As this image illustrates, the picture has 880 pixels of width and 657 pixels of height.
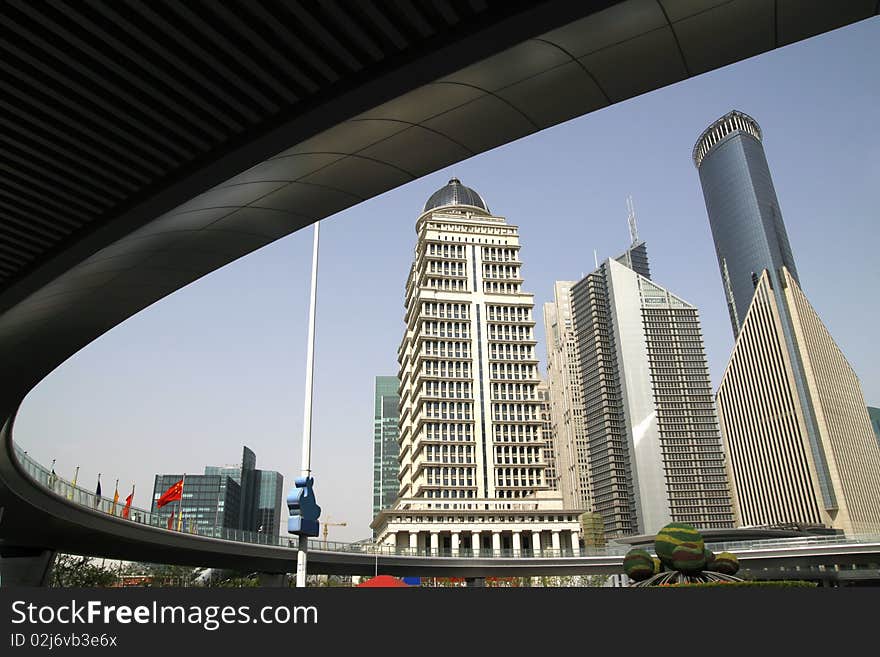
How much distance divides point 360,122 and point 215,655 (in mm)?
6808

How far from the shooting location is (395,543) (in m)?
93.5

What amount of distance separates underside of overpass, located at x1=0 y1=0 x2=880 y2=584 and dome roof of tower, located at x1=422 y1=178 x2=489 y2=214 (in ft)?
398

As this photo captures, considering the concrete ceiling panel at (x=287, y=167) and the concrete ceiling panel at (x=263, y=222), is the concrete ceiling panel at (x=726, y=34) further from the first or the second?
the concrete ceiling panel at (x=263, y=222)

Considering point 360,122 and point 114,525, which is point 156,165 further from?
point 114,525

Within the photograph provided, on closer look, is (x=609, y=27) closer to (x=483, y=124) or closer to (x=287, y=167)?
(x=483, y=124)

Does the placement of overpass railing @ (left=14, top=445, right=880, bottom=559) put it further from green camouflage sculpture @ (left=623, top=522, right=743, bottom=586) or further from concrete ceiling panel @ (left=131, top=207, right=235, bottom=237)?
green camouflage sculpture @ (left=623, top=522, right=743, bottom=586)

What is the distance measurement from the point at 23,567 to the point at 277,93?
48.7 metres

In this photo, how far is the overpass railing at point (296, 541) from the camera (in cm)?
3319

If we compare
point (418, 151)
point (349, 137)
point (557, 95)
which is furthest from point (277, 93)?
point (557, 95)

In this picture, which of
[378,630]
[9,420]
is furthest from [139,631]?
[9,420]

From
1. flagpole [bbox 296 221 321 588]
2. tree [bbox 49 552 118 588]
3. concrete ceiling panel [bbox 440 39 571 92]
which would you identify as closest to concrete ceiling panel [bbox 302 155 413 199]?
concrete ceiling panel [bbox 440 39 571 92]

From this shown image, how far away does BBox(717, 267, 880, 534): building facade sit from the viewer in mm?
144750

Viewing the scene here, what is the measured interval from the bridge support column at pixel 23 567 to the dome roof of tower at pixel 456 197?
9854 centimetres

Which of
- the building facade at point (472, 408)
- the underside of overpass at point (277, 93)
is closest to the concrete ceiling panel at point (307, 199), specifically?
the underside of overpass at point (277, 93)
